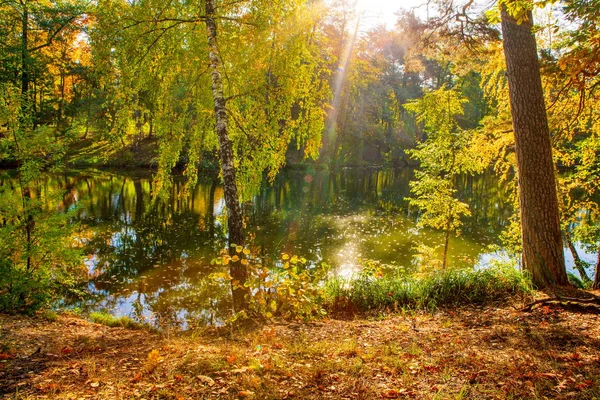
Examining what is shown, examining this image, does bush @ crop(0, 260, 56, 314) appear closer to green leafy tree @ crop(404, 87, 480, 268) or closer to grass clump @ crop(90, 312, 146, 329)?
grass clump @ crop(90, 312, 146, 329)

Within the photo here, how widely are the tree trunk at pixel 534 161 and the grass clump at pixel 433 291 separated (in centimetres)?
48

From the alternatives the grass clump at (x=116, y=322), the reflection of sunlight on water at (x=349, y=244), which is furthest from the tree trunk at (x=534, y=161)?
the grass clump at (x=116, y=322)

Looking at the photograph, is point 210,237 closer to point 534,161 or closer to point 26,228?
point 26,228

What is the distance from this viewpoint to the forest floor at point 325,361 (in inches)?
121

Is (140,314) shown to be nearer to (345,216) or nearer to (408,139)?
(345,216)

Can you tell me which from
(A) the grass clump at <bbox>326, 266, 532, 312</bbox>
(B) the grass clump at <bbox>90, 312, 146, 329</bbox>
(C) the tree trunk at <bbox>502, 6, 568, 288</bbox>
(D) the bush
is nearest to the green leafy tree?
(A) the grass clump at <bbox>326, 266, 532, 312</bbox>

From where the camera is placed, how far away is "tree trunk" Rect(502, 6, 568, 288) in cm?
589

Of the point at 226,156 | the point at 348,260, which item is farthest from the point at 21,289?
the point at 348,260

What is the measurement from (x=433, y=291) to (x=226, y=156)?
15.0ft

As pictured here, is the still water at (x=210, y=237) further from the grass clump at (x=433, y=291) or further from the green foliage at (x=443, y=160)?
the grass clump at (x=433, y=291)

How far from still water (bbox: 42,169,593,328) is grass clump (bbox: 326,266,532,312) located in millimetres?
1977

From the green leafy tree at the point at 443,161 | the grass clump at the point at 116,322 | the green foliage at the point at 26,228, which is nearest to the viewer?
the green foliage at the point at 26,228

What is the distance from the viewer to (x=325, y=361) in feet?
12.6

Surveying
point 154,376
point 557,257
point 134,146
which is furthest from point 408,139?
point 154,376
